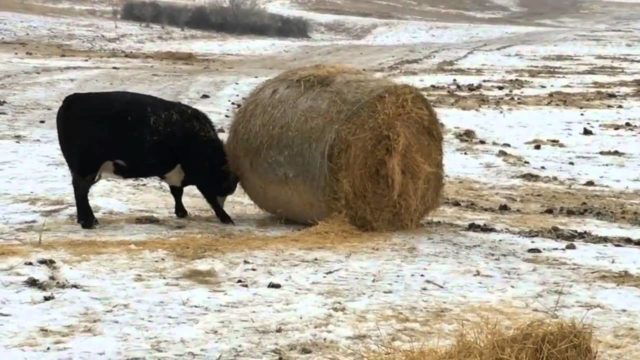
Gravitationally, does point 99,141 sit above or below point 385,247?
above

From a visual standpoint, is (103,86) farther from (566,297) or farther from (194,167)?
(566,297)

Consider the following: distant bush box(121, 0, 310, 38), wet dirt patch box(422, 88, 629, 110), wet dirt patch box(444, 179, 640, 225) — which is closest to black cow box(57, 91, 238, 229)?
wet dirt patch box(444, 179, 640, 225)

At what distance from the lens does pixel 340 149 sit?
8.32 meters

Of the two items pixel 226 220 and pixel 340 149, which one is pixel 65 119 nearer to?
pixel 226 220

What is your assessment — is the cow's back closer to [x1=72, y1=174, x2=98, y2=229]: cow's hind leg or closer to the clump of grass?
[x1=72, y1=174, x2=98, y2=229]: cow's hind leg

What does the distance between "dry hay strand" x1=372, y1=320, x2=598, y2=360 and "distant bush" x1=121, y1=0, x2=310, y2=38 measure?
1523 inches

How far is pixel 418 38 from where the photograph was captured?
4503 centimetres

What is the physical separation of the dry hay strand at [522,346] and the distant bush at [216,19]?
127 ft

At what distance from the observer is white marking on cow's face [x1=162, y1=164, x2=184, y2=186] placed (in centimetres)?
905

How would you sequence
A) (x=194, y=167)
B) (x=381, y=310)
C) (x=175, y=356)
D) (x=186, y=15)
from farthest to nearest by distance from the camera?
(x=186, y=15), (x=194, y=167), (x=381, y=310), (x=175, y=356)

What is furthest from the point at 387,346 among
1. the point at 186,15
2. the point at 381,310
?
the point at 186,15

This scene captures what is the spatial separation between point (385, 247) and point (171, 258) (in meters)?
1.95

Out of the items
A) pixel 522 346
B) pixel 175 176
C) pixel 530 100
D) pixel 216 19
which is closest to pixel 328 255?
pixel 175 176

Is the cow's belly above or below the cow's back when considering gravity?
below
